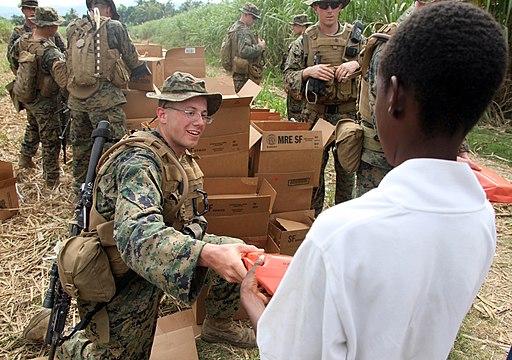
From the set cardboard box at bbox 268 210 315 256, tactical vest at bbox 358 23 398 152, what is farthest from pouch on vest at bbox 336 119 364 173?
cardboard box at bbox 268 210 315 256

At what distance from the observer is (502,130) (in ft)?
26.0

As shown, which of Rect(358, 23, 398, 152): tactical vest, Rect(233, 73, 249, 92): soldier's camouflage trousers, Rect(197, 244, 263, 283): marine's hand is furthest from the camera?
Rect(233, 73, 249, 92): soldier's camouflage trousers

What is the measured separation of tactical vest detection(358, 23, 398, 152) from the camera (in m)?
2.64

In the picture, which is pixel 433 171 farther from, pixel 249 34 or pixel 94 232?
pixel 249 34

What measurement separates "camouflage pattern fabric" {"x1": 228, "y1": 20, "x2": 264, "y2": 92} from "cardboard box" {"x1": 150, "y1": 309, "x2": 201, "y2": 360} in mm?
5821

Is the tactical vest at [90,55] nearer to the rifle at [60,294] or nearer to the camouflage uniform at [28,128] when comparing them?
the camouflage uniform at [28,128]

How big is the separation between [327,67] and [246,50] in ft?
13.6

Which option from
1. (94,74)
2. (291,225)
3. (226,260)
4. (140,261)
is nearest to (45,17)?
(94,74)

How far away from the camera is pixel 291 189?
369cm

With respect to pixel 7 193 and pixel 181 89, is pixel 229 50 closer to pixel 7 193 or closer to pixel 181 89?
pixel 7 193

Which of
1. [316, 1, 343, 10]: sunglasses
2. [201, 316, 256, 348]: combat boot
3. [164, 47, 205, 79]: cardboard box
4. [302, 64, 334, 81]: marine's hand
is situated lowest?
[201, 316, 256, 348]: combat boot

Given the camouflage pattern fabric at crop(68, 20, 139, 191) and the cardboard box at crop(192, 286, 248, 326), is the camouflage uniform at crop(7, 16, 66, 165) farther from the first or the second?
the cardboard box at crop(192, 286, 248, 326)

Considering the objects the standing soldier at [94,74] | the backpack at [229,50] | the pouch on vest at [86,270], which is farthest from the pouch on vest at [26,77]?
the backpack at [229,50]

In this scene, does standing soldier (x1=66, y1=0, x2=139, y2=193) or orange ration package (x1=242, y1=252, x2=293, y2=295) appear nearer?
orange ration package (x1=242, y1=252, x2=293, y2=295)
